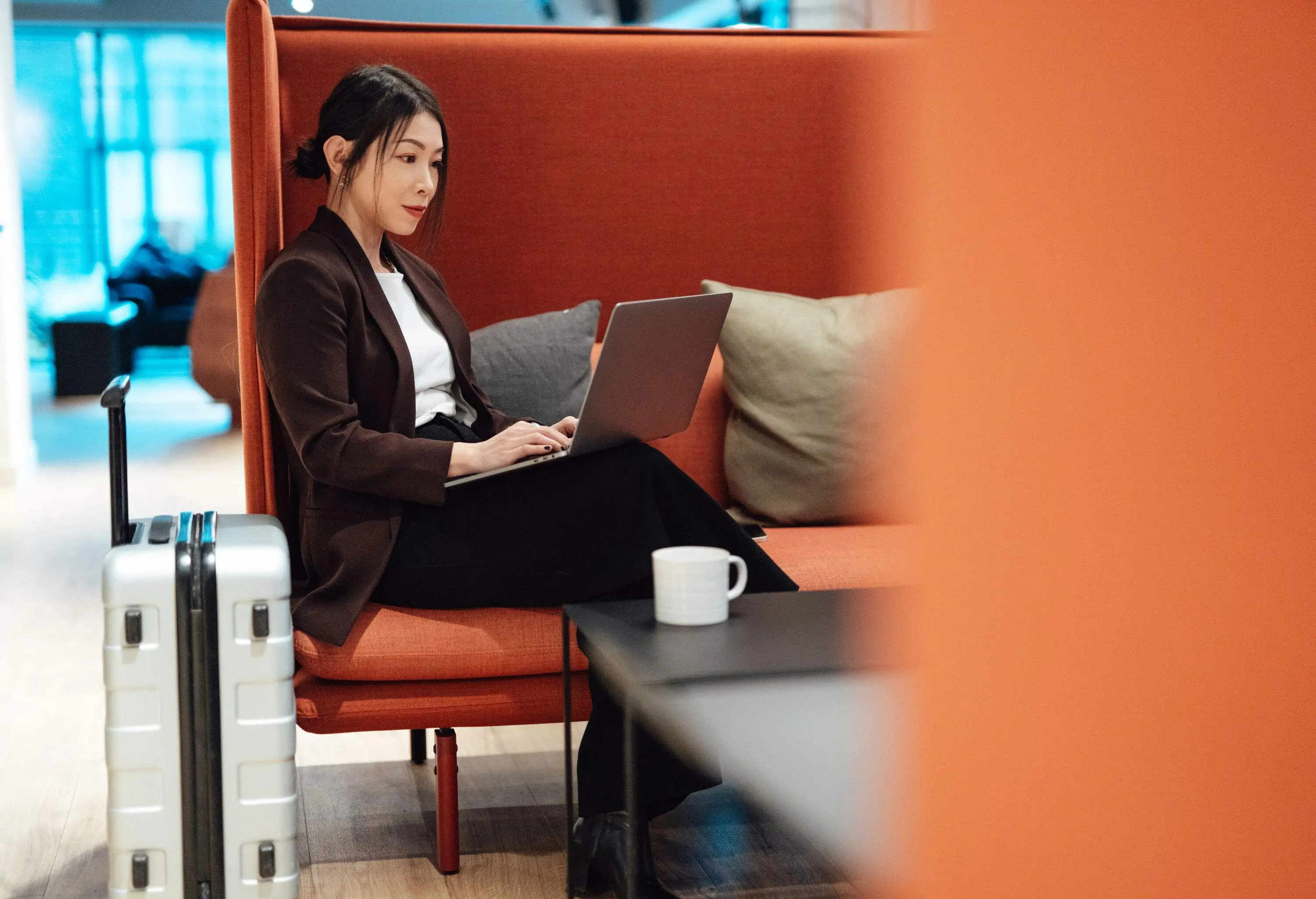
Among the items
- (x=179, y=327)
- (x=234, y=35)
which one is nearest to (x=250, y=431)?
(x=234, y=35)

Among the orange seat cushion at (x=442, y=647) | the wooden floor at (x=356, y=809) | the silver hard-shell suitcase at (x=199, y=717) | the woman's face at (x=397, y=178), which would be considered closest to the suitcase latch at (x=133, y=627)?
the silver hard-shell suitcase at (x=199, y=717)

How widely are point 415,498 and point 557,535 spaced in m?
0.19

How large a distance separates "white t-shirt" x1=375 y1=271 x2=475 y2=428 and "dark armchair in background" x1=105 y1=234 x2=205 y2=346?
851 cm

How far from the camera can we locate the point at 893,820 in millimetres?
254

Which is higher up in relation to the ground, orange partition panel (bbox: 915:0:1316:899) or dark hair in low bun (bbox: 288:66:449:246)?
dark hair in low bun (bbox: 288:66:449:246)

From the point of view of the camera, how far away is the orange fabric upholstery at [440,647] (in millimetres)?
1687

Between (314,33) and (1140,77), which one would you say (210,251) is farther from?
(1140,77)

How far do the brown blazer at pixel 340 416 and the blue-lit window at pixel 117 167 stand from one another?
9125 millimetres

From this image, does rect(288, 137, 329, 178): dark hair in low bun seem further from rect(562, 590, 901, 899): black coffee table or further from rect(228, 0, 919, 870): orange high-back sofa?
rect(562, 590, 901, 899): black coffee table

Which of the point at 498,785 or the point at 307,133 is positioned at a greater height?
the point at 307,133

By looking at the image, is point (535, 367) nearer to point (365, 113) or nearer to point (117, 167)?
point (365, 113)

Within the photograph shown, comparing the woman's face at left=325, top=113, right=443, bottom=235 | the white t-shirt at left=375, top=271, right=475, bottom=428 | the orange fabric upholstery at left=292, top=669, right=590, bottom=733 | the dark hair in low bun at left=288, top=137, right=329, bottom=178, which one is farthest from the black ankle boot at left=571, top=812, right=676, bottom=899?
the dark hair in low bun at left=288, top=137, right=329, bottom=178

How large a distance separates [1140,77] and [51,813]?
2.14 m

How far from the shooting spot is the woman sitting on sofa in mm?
1678
